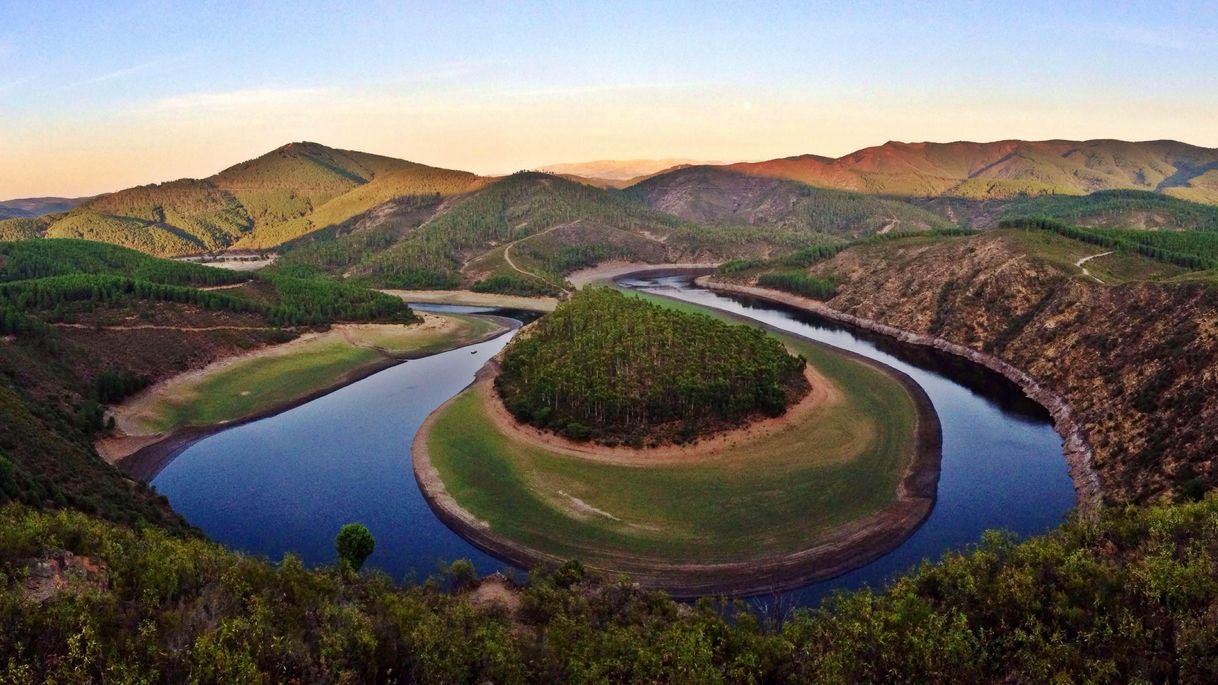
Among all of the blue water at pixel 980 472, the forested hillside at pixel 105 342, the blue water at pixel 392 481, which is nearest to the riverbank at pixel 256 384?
the forested hillside at pixel 105 342

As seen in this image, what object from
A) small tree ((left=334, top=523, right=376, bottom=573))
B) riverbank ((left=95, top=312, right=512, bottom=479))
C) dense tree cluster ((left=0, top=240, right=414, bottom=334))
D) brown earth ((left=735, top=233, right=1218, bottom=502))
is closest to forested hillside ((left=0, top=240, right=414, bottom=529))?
dense tree cluster ((left=0, top=240, right=414, bottom=334))

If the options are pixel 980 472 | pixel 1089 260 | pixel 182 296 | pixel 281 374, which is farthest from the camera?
pixel 1089 260

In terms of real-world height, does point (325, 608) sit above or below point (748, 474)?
above

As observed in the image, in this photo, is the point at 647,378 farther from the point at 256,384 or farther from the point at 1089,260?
the point at 1089,260

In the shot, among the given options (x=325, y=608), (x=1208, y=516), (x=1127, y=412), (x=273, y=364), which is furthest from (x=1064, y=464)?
(x=273, y=364)

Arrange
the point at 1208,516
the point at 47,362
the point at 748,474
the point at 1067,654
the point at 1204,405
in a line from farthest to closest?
1. the point at 47,362
2. the point at 748,474
3. the point at 1204,405
4. the point at 1208,516
5. the point at 1067,654

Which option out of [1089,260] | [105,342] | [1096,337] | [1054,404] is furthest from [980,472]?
[105,342]

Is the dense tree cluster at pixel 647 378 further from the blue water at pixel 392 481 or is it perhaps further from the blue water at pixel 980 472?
the blue water at pixel 980 472

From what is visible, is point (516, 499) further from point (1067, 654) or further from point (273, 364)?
point (273, 364)
